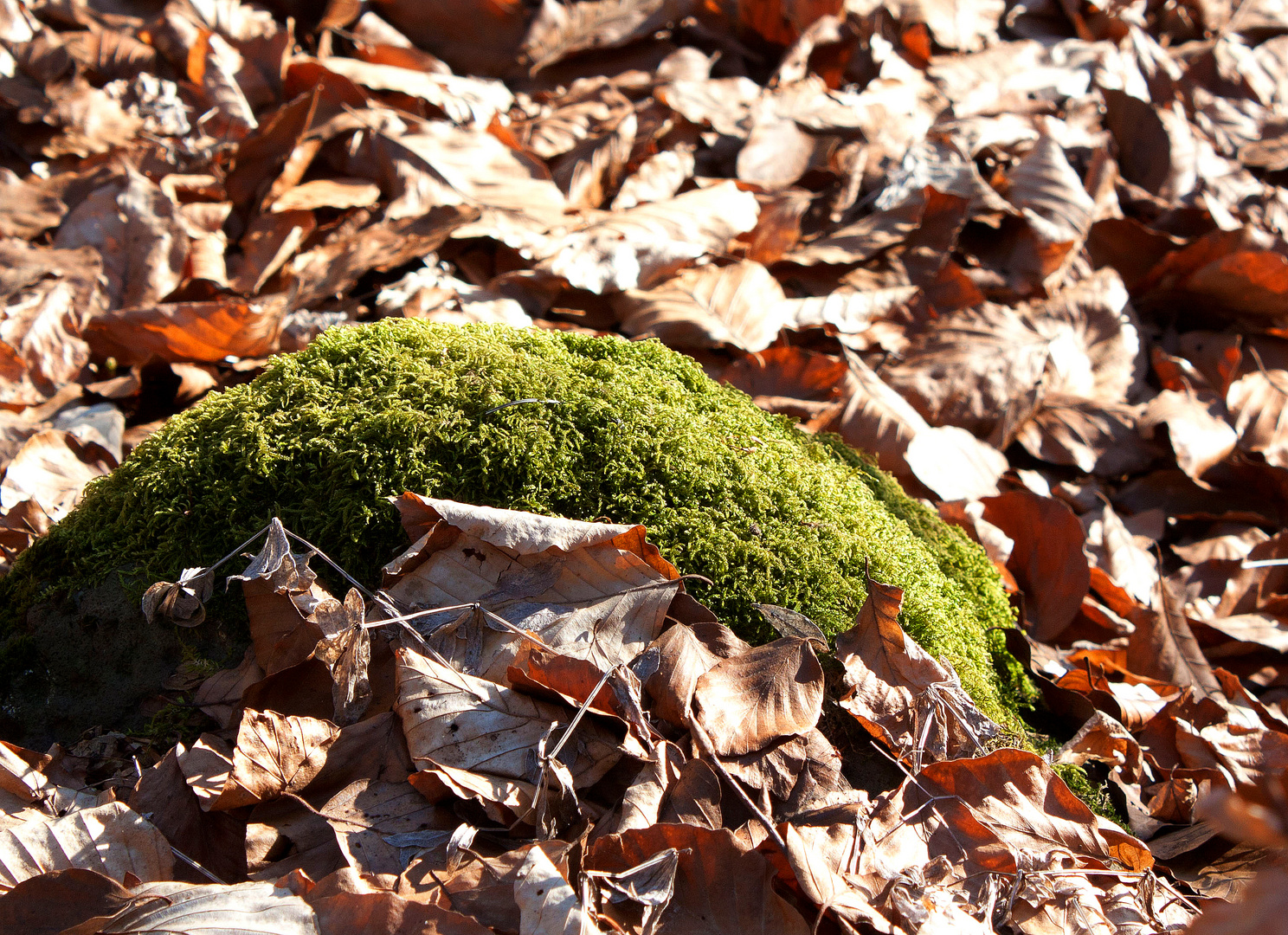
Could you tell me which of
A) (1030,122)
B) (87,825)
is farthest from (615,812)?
(1030,122)

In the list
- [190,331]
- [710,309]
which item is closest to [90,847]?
[190,331]

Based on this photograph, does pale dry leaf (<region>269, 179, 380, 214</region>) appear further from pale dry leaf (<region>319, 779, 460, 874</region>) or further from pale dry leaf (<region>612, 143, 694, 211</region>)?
pale dry leaf (<region>319, 779, 460, 874</region>)

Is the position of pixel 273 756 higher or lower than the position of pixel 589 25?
lower

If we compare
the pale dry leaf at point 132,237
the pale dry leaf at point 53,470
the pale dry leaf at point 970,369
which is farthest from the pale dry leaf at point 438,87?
the pale dry leaf at point 970,369

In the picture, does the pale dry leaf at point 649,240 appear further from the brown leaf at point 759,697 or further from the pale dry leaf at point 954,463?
the brown leaf at point 759,697

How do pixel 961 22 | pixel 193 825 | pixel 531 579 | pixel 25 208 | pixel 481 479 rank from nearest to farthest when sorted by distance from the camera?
pixel 193 825 < pixel 531 579 < pixel 481 479 < pixel 25 208 < pixel 961 22

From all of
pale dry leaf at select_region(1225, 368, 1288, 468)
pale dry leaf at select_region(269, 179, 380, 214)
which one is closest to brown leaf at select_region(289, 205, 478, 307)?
pale dry leaf at select_region(269, 179, 380, 214)

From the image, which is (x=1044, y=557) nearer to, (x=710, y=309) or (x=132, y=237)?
(x=710, y=309)

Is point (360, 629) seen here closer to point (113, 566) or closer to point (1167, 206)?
point (113, 566)
